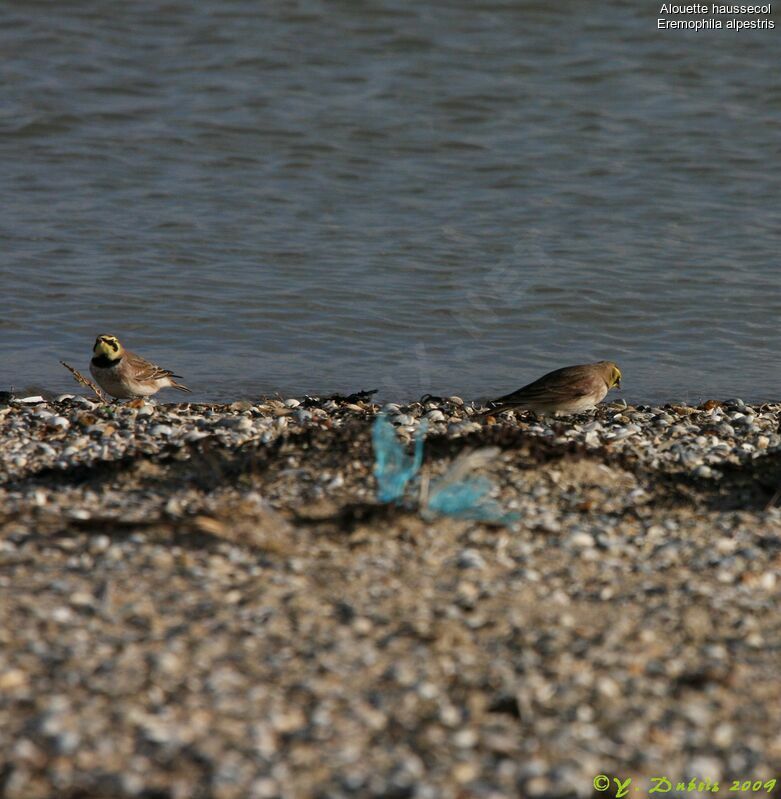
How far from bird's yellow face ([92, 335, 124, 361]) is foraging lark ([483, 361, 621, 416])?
2.68 m

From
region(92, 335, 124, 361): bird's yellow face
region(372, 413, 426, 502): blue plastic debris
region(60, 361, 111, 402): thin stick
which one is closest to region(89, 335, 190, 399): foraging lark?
region(92, 335, 124, 361): bird's yellow face

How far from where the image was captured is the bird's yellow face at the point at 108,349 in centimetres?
897

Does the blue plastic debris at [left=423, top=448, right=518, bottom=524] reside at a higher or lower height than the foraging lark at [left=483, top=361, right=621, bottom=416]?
higher

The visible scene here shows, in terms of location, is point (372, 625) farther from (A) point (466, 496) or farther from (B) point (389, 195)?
(B) point (389, 195)

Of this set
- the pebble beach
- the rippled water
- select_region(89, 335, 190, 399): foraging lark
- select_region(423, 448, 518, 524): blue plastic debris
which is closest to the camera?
the pebble beach

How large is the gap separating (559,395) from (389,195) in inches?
277

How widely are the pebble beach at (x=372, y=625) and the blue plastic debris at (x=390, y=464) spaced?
0.11m

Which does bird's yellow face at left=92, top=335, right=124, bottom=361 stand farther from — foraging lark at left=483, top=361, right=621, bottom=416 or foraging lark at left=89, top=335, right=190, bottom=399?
foraging lark at left=483, top=361, right=621, bottom=416

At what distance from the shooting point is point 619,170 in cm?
1578

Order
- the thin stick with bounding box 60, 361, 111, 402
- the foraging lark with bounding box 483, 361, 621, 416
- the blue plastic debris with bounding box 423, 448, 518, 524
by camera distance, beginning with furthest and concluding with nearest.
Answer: the thin stick with bounding box 60, 361, 111, 402, the foraging lark with bounding box 483, 361, 621, 416, the blue plastic debris with bounding box 423, 448, 518, 524

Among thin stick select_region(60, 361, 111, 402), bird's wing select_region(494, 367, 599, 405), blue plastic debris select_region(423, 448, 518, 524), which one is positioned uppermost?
blue plastic debris select_region(423, 448, 518, 524)

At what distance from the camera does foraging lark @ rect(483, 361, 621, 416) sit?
8.38 m

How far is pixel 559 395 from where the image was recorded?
8.41m

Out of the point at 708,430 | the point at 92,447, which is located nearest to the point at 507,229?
the point at 708,430
